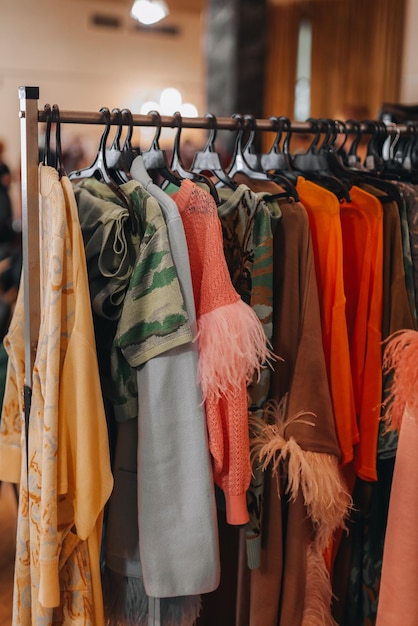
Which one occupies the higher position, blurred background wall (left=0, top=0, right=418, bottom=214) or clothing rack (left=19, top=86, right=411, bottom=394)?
blurred background wall (left=0, top=0, right=418, bottom=214)

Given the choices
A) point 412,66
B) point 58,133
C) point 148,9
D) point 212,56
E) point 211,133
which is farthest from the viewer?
point 148,9

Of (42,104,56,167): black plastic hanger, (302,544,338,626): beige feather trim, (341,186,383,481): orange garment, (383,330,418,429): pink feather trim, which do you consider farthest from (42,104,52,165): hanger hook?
(302,544,338,626): beige feather trim

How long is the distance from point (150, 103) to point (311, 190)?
5.92 metres

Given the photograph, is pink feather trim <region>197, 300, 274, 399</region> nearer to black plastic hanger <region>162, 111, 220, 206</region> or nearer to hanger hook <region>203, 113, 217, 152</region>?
black plastic hanger <region>162, 111, 220, 206</region>

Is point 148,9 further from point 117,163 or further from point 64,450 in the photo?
point 64,450

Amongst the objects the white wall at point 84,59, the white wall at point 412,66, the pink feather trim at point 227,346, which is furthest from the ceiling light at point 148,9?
the pink feather trim at point 227,346

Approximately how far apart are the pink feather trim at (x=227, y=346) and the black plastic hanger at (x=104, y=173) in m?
0.22

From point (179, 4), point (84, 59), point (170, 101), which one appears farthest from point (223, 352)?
point (179, 4)

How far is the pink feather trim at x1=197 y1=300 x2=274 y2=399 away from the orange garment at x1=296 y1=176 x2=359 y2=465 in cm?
21

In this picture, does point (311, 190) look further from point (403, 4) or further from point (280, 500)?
point (403, 4)

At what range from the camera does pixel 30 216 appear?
1.10 m

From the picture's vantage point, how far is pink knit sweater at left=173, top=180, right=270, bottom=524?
1.10m

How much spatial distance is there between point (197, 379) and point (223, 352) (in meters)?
0.06

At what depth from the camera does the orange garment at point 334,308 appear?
1.28 meters
